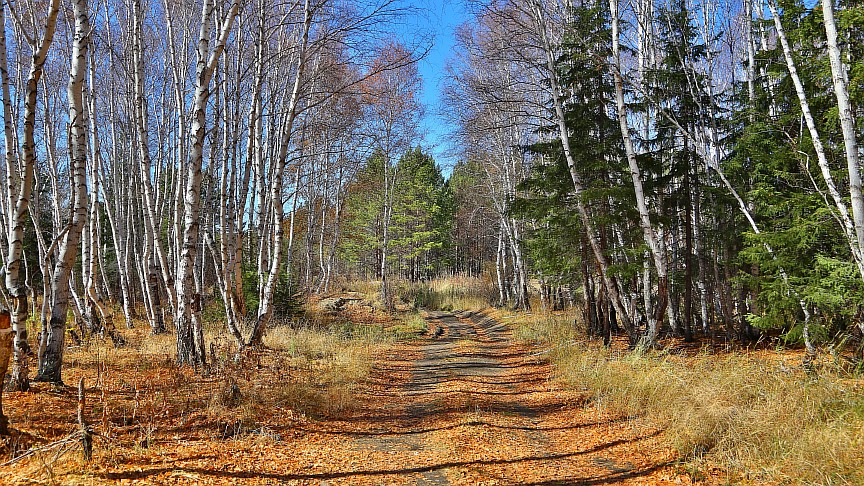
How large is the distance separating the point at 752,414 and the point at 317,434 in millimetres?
4217

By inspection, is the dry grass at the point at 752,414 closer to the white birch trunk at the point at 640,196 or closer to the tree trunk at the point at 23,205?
the white birch trunk at the point at 640,196

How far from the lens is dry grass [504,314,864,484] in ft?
12.4

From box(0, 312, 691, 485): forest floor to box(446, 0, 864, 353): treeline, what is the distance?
369 centimetres

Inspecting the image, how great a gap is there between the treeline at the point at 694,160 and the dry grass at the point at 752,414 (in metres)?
1.98

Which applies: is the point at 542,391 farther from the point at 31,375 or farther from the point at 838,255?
the point at 31,375

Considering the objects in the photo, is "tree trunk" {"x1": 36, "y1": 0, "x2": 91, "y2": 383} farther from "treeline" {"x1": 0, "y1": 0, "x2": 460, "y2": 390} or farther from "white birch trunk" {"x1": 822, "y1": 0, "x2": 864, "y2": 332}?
"white birch trunk" {"x1": 822, "y1": 0, "x2": 864, "y2": 332}

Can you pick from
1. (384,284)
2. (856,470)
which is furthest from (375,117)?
(856,470)

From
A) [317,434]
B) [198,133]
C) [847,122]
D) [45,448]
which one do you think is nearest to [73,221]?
[198,133]

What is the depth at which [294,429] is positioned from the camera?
5.52 metres

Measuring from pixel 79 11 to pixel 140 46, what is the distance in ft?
12.8

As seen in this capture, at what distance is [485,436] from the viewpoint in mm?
5402

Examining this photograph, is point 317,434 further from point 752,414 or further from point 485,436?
point 752,414

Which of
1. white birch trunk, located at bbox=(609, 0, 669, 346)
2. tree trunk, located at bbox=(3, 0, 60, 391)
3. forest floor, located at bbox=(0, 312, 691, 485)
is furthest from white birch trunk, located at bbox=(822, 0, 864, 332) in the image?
tree trunk, located at bbox=(3, 0, 60, 391)

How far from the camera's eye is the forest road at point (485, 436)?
4359 mm
